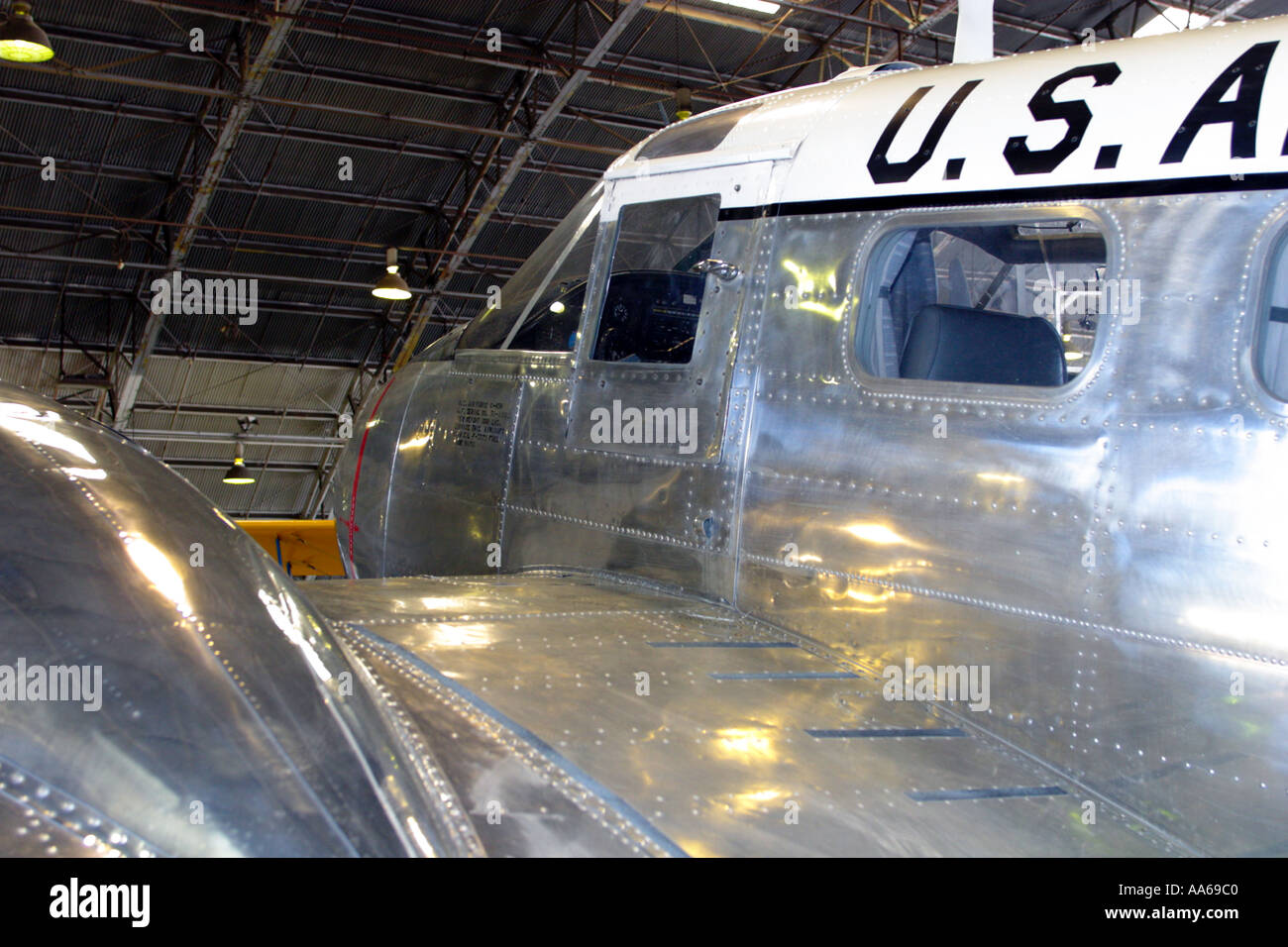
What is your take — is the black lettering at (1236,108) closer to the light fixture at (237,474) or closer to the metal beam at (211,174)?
the metal beam at (211,174)

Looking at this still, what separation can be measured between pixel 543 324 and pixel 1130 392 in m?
2.94

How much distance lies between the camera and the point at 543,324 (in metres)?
5.50

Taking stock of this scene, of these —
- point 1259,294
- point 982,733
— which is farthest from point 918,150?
point 982,733

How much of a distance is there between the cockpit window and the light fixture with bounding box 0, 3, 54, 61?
35.4 feet

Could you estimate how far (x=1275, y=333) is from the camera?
3.18 metres

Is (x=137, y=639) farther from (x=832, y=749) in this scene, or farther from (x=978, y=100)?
(x=978, y=100)

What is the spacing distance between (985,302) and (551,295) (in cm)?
200

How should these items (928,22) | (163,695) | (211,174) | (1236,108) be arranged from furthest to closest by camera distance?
(211,174)
(928,22)
(1236,108)
(163,695)

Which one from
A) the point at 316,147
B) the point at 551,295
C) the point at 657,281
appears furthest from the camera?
the point at 316,147

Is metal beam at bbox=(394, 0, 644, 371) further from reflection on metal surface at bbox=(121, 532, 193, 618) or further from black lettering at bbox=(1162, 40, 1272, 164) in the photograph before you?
black lettering at bbox=(1162, 40, 1272, 164)

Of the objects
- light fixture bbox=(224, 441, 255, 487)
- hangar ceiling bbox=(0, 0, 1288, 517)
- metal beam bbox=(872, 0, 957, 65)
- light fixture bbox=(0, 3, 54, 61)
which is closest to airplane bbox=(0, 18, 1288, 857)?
light fixture bbox=(0, 3, 54, 61)

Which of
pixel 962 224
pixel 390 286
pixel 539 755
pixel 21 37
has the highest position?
pixel 21 37

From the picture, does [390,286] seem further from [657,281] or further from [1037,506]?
[1037,506]
